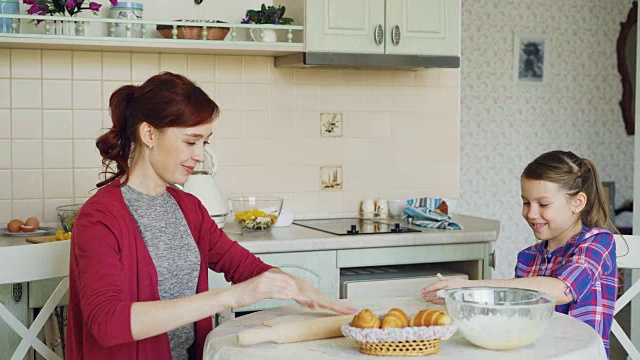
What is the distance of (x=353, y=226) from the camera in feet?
11.4

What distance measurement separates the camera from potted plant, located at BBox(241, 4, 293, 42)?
3.52 metres

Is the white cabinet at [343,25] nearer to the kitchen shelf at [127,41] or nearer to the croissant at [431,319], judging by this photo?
the kitchen shelf at [127,41]

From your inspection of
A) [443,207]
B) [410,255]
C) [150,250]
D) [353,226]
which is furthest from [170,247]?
[443,207]

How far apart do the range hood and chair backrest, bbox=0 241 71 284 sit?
1404mm

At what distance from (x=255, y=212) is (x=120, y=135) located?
3.85 ft

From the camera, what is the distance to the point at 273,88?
3773 mm

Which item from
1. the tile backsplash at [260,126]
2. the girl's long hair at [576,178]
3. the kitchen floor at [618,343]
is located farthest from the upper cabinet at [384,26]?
the kitchen floor at [618,343]

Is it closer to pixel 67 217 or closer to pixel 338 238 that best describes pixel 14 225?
pixel 67 217

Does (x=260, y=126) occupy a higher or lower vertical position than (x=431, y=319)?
higher

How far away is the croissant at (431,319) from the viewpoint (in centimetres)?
181

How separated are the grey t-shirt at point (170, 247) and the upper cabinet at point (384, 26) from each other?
133 cm

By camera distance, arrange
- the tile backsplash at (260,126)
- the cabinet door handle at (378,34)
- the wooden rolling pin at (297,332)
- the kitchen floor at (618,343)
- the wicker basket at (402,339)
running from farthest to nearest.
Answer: the kitchen floor at (618,343)
the cabinet door handle at (378,34)
the tile backsplash at (260,126)
the wooden rolling pin at (297,332)
the wicker basket at (402,339)

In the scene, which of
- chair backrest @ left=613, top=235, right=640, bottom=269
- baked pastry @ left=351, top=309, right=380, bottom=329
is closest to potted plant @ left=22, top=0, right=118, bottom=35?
baked pastry @ left=351, top=309, right=380, bottom=329

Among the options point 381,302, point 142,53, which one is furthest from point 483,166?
point 381,302
